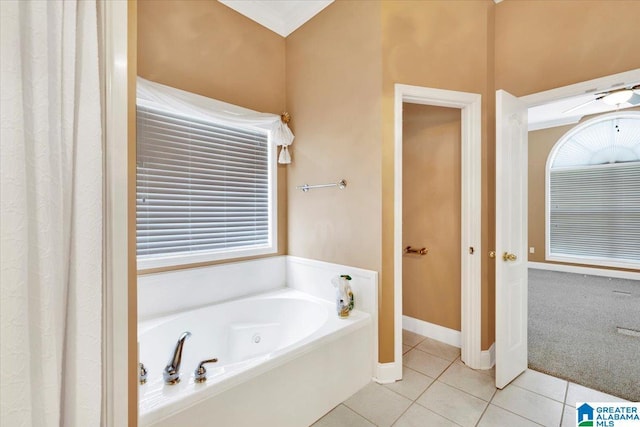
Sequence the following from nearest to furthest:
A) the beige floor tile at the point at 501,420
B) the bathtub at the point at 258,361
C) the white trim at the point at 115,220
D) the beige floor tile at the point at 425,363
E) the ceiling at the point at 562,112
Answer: the white trim at the point at 115,220
the bathtub at the point at 258,361
the beige floor tile at the point at 501,420
the beige floor tile at the point at 425,363
the ceiling at the point at 562,112

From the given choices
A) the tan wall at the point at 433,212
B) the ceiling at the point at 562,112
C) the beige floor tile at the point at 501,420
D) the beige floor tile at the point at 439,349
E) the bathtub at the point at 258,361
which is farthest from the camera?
the ceiling at the point at 562,112

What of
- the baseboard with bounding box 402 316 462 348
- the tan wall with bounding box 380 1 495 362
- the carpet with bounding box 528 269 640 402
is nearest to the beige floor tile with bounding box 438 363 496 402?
the tan wall with bounding box 380 1 495 362

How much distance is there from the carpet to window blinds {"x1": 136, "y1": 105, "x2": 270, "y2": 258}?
9.00 feet

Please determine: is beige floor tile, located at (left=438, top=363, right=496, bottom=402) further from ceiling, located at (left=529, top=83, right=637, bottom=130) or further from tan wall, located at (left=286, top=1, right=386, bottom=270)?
ceiling, located at (left=529, top=83, right=637, bottom=130)

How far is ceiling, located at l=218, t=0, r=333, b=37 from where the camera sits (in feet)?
7.80

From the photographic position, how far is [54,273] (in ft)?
2.39

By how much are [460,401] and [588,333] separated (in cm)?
194

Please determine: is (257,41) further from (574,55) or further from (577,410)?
(577,410)

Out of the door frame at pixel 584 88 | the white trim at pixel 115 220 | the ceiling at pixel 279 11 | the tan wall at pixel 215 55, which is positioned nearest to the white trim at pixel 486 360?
the door frame at pixel 584 88

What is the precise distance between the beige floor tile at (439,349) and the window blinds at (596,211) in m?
4.65

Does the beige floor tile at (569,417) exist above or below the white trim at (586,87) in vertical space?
below

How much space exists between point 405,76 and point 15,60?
2.06 metres

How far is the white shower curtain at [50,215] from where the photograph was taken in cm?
66

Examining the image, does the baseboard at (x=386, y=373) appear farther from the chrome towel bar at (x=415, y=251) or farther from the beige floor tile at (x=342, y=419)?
the chrome towel bar at (x=415, y=251)
